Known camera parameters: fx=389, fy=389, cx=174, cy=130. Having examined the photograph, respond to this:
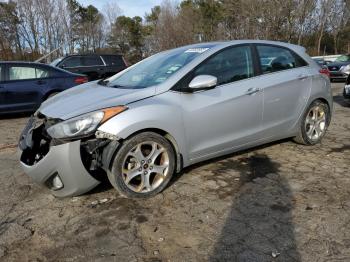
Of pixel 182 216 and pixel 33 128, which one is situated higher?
pixel 33 128

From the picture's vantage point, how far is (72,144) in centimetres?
350

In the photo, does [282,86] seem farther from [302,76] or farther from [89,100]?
[89,100]

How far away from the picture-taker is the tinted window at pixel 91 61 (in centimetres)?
1381

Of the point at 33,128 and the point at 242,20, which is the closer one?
the point at 33,128

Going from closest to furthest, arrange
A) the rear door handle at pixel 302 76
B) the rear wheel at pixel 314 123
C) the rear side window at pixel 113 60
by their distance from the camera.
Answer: the rear door handle at pixel 302 76
the rear wheel at pixel 314 123
the rear side window at pixel 113 60

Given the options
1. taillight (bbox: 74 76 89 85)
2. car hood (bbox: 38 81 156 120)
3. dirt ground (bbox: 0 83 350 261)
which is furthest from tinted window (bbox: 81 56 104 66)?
car hood (bbox: 38 81 156 120)

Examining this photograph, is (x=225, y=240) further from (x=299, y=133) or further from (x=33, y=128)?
(x=299, y=133)

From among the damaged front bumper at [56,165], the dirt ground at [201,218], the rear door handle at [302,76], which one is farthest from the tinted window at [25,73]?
the rear door handle at [302,76]

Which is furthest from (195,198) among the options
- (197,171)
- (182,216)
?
(197,171)

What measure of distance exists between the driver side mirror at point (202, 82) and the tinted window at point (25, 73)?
19.5ft

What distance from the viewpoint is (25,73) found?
8.76 metres

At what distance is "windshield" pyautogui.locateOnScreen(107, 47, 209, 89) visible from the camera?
14.0 ft

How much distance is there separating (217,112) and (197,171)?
79cm

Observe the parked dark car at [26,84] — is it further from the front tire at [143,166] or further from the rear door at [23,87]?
the front tire at [143,166]
